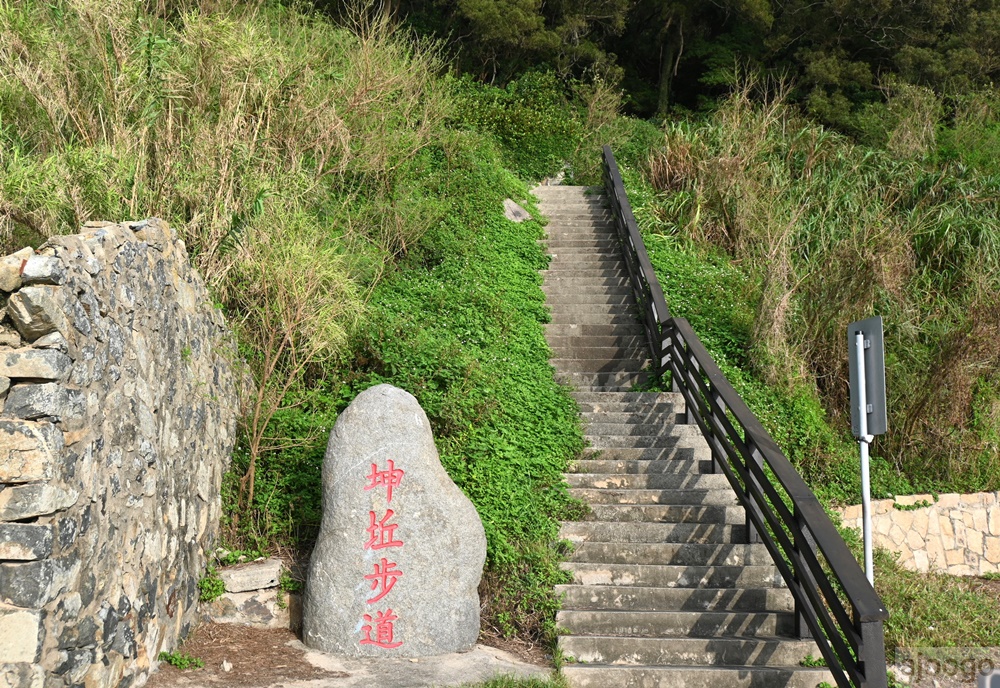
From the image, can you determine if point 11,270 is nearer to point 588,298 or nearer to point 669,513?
point 669,513

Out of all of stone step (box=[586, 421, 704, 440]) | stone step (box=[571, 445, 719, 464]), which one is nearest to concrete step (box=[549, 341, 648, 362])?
stone step (box=[586, 421, 704, 440])

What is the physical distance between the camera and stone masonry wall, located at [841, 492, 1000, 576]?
893 centimetres

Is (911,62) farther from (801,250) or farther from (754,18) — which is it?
(801,250)

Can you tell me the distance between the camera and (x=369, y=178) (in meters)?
11.5

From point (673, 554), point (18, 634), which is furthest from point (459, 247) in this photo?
point (18, 634)

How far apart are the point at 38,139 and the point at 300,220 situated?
88.8 inches

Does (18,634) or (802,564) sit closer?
(18,634)

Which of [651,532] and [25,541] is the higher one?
[25,541]

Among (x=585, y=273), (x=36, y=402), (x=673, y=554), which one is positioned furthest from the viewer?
(x=585, y=273)

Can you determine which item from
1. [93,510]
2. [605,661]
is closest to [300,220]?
[93,510]

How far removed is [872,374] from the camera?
5707mm

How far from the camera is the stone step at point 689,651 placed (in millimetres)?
5617

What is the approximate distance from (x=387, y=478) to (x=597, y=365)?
463 centimetres

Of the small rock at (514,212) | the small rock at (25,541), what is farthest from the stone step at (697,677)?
the small rock at (514,212)
